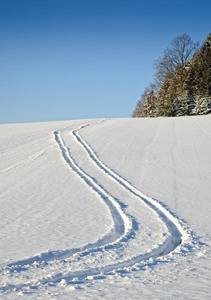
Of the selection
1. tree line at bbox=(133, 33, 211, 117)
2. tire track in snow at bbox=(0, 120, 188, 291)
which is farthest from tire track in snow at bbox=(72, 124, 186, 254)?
tree line at bbox=(133, 33, 211, 117)

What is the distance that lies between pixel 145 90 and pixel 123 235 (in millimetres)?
69130

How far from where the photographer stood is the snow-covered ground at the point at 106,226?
10.2 ft

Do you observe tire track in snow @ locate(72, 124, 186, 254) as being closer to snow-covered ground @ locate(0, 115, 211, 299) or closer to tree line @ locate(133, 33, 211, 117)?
snow-covered ground @ locate(0, 115, 211, 299)

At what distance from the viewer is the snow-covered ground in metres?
3.10

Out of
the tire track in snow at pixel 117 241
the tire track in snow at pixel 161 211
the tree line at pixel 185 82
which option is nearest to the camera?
the tire track in snow at pixel 117 241

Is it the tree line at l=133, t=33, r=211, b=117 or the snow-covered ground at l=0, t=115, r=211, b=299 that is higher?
the tree line at l=133, t=33, r=211, b=117

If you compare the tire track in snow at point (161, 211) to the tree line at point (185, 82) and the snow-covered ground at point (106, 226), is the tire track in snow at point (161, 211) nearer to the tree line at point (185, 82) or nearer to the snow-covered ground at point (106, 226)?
the snow-covered ground at point (106, 226)

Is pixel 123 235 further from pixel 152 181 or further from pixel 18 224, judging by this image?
pixel 152 181

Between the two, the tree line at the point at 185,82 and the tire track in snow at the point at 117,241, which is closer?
the tire track in snow at the point at 117,241

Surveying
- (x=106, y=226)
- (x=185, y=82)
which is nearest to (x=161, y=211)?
(x=106, y=226)

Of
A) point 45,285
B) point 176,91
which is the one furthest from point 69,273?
point 176,91

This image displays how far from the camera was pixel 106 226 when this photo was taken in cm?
489

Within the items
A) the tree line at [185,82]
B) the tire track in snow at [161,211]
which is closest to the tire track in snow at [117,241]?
the tire track in snow at [161,211]

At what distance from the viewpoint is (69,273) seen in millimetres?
3318
